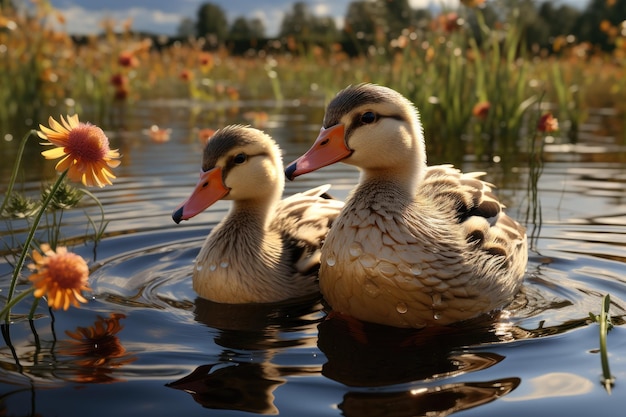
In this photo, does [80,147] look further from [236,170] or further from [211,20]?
[211,20]

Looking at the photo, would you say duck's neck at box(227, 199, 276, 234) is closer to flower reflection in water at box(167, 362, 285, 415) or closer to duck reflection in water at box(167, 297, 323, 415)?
duck reflection in water at box(167, 297, 323, 415)

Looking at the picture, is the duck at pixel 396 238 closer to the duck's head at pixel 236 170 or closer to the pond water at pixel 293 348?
the pond water at pixel 293 348

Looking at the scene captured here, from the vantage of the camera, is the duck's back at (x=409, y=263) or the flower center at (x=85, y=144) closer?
the flower center at (x=85, y=144)

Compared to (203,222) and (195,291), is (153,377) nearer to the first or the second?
(195,291)

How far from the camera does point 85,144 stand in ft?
10.7

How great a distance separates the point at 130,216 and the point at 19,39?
26.0 feet

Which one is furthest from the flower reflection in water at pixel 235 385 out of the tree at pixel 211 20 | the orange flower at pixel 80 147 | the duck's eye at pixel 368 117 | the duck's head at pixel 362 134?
the tree at pixel 211 20

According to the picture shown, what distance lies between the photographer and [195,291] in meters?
4.75

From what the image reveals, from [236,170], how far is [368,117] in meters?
1.03

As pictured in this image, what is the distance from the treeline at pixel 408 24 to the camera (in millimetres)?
10242

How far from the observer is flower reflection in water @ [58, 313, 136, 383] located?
3.16m

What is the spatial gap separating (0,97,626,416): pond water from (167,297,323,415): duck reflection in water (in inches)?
0.4

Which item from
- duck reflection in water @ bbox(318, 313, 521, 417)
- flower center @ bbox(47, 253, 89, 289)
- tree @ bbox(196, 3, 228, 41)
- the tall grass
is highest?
tree @ bbox(196, 3, 228, 41)

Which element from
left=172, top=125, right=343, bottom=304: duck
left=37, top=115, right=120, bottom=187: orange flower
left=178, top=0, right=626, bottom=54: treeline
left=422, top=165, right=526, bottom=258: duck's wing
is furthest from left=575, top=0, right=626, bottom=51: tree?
left=37, top=115, right=120, bottom=187: orange flower
